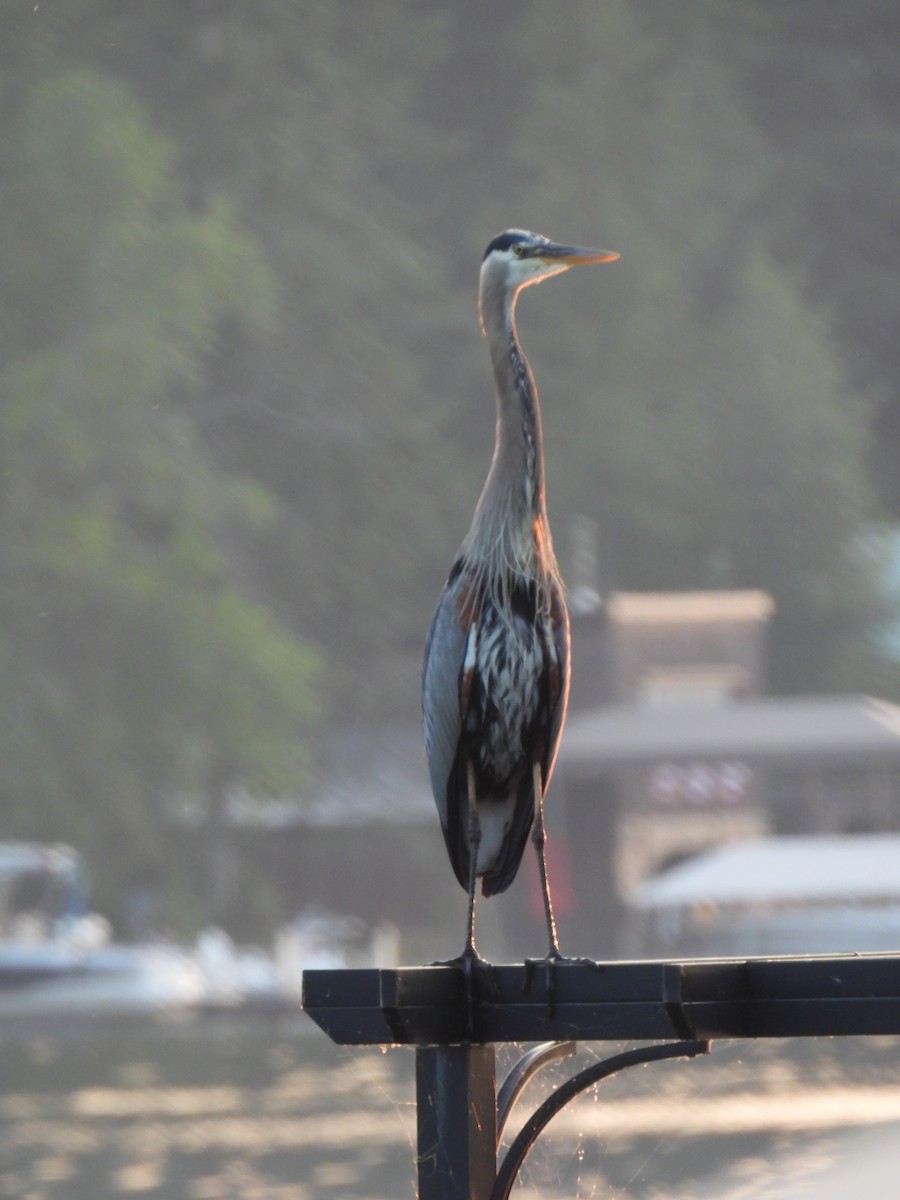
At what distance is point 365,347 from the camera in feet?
117

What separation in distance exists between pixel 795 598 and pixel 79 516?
12.6m

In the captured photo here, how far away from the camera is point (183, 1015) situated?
26.4 m

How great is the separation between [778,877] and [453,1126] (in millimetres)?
28099

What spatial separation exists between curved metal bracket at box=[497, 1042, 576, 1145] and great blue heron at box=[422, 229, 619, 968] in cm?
70

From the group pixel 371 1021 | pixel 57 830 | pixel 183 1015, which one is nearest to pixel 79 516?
pixel 57 830

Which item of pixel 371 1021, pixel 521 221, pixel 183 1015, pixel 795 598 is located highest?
pixel 521 221

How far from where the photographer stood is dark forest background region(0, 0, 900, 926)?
29016 mm

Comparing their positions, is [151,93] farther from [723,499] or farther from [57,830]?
[57,830]

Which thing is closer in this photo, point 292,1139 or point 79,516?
point 292,1139

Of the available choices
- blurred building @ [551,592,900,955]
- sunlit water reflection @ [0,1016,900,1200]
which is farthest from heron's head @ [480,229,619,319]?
blurred building @ [551,592,900,955]

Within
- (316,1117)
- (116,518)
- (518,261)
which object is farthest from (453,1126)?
(116,518)

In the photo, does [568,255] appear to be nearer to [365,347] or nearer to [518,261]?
[518,261]

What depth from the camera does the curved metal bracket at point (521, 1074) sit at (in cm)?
174

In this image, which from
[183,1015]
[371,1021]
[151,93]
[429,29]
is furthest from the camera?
[429,29]
